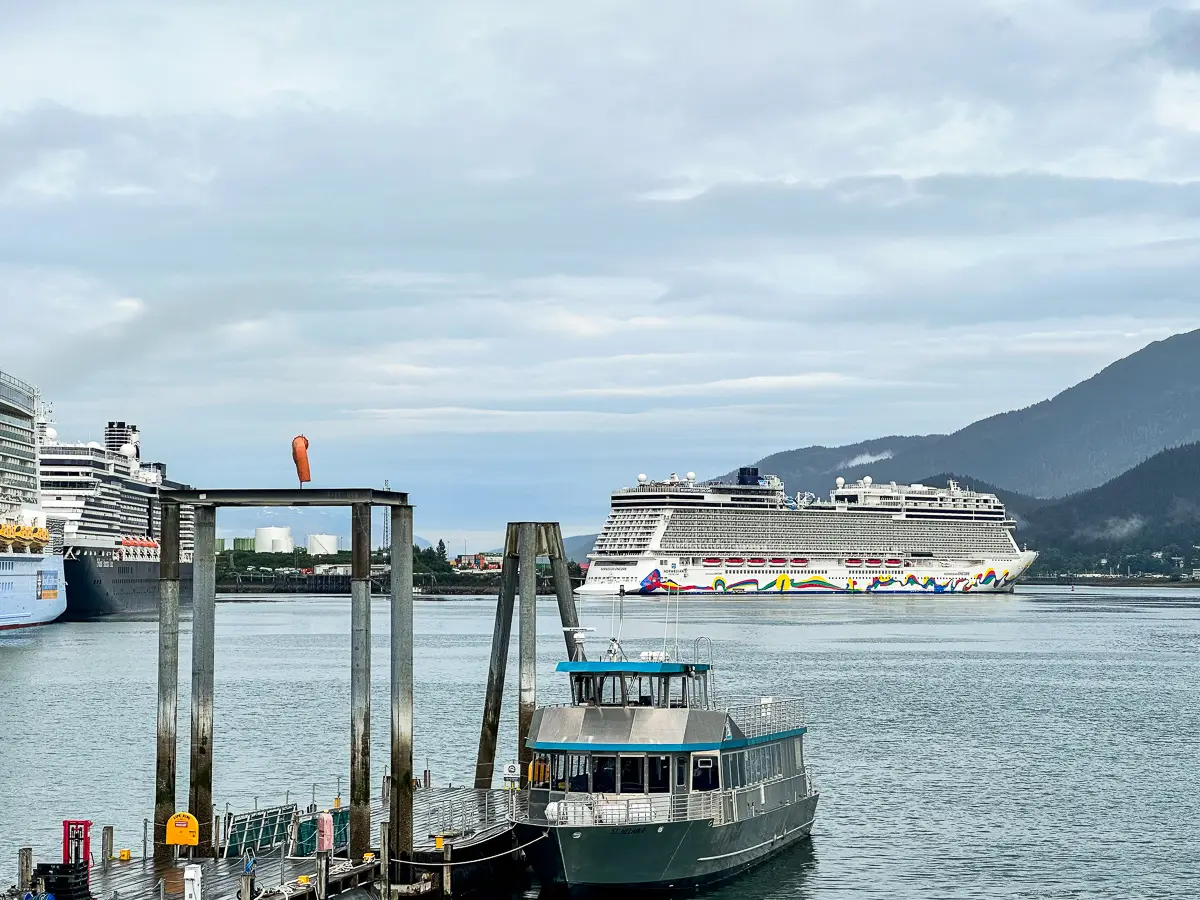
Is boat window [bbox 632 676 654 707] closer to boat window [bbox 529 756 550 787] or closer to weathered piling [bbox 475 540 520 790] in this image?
boat window [bbox 529 756 550 787]

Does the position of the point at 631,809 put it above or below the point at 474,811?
above

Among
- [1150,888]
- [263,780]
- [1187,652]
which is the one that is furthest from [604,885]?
[1187,652]

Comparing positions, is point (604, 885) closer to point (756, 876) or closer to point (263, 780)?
point (756, 876)

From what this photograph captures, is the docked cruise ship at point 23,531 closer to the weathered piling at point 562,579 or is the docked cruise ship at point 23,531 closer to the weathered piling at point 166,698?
the weathered piling at point 562,579

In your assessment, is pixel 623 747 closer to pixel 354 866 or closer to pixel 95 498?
pixel 354 866

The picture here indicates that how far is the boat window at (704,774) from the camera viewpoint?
34.0 metres

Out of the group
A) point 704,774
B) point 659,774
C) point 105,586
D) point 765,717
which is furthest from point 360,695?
point 105,586

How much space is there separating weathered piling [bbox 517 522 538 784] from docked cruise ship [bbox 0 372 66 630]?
3343 inches

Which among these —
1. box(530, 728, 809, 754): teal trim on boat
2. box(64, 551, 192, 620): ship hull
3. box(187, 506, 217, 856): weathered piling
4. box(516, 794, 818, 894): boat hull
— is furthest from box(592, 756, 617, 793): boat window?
box(64, 551, 192, 620): ship hull

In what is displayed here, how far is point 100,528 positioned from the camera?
7106 inches

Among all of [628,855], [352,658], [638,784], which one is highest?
[352,658]

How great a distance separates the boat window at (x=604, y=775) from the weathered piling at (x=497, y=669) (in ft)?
18.1

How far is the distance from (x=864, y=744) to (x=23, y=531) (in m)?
79.3

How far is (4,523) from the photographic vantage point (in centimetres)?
11706
